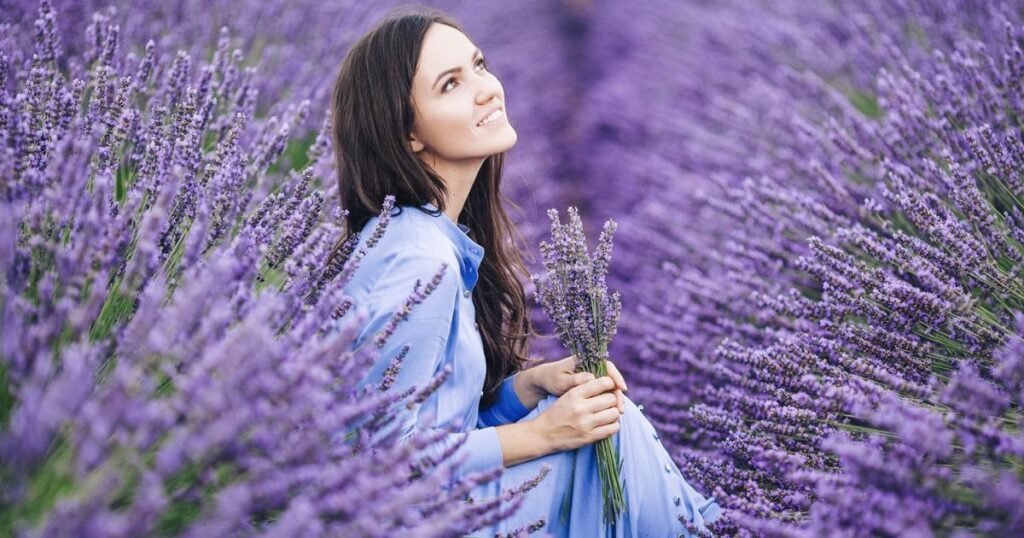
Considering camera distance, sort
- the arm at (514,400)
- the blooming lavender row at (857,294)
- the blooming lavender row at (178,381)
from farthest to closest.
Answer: the arm at (514,400)
the blooming lavender row at (857,294)
the blooming lavender row at (178,381)

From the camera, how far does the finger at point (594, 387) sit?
5.33 ft

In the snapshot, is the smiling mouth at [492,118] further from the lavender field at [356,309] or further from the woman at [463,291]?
the lavender field at [356,309]

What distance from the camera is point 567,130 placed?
5055 mm

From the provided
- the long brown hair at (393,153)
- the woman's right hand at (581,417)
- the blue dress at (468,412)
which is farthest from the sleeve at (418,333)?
the long brown hair at (393,153)

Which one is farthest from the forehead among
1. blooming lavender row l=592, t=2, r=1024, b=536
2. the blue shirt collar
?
blooming lavender row l=592, t=2, r=1024, b=536

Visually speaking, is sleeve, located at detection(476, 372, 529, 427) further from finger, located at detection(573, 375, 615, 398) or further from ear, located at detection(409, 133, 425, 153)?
ear, located at detection(409, 133, 425, 153)

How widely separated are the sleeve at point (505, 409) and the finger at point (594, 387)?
335 mm

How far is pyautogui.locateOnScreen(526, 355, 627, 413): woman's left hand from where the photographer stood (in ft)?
5.49

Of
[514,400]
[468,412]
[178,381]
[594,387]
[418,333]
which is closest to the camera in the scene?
[178,381]

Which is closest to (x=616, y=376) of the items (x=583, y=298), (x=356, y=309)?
(x=583, y=298)

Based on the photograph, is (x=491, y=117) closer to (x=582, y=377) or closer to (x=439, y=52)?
(x=439, y=52)

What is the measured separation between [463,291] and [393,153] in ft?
1.15

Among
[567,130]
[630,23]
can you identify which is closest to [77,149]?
[567,130]

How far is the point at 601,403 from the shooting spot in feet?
5.31
